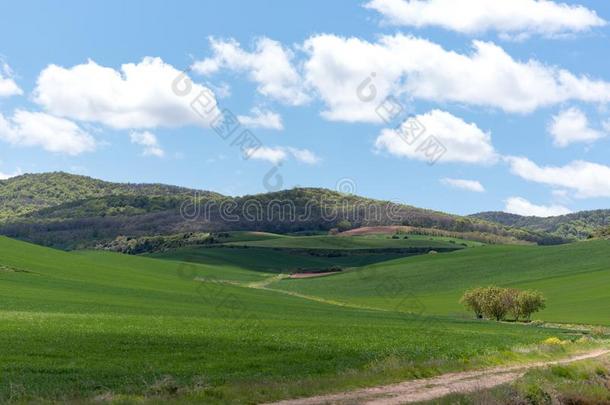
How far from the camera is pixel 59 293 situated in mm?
61000

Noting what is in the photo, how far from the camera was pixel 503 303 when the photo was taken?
73.6 m

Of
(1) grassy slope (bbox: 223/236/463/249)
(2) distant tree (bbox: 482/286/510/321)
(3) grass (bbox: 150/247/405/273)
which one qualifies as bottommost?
(2) distant tree (bbox: 482/286/510/321)

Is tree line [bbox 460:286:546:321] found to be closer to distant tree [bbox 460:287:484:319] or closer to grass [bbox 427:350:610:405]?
distant tree [bbox 460:287:484:319]

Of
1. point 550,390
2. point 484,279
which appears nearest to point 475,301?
point 484,279

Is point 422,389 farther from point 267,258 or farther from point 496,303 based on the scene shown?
point 267,258

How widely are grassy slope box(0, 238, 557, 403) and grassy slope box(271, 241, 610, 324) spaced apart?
26291 mm

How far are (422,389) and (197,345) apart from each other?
13.6m

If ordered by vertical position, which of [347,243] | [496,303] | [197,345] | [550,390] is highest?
[347,243]

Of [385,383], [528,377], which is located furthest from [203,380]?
[528,377]

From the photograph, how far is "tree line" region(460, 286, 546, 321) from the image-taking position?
70.9 m

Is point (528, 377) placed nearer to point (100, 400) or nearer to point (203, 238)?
point (100, 400)

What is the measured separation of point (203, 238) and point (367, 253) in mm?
48663

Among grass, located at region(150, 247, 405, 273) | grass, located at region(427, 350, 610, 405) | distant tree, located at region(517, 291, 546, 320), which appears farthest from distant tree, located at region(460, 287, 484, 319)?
grass, located at region(150, 247, 405, 273)

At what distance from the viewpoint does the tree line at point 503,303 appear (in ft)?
233
